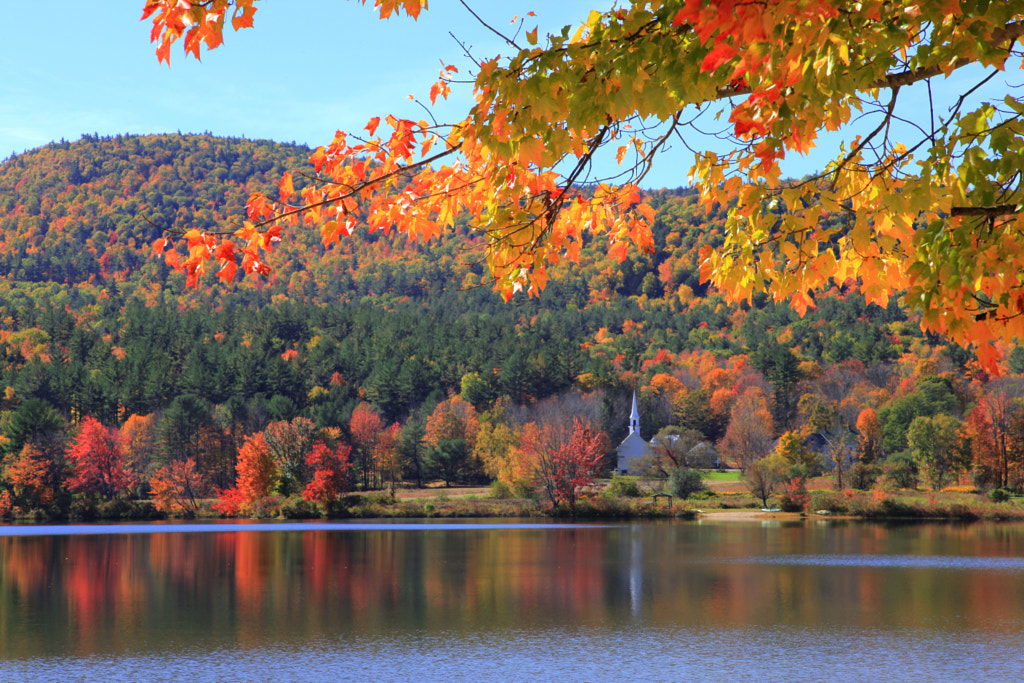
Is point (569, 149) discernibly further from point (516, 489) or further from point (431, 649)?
point (516, 489)

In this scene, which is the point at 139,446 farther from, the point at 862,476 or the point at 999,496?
the point at 999,496

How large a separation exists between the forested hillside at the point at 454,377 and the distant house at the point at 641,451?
4.97ft

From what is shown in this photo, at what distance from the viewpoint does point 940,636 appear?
866 inches

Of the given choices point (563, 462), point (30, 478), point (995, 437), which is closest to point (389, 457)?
point (563, 462)

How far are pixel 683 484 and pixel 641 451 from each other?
22.1 metres

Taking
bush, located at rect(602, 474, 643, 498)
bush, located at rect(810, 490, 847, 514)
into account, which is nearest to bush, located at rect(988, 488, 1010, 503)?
bush, located at rect(810, 490, 847, 514)

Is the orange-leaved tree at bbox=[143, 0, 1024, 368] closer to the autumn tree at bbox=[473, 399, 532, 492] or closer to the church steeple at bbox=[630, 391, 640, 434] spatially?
the autumn tree at bbox=[473, 399, 532, 492]

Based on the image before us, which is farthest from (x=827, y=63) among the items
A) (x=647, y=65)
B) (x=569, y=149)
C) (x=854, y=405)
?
(x=854, y=405)

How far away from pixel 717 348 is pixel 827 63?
368 feet

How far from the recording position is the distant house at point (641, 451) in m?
78.1

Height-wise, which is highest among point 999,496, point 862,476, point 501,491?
point 862,476

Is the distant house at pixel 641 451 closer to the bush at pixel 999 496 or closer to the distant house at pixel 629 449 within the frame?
the distant house at pixel 629 449

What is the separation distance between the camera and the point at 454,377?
100250mm

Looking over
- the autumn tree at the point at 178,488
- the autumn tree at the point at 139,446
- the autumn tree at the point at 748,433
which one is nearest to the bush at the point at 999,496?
the autumn tree at the point at 748,433
